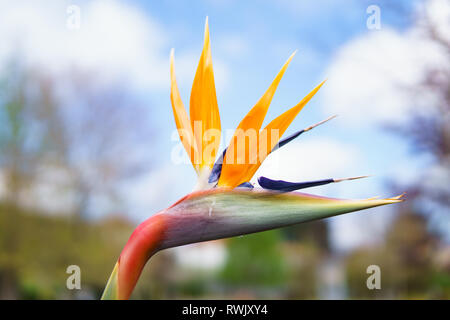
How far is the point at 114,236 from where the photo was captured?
6438 mm

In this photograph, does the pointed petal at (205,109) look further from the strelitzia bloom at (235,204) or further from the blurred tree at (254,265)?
the blurred tree at (254,265)

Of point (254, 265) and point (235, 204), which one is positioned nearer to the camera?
point (235, 204)

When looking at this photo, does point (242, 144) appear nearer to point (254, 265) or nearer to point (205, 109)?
point (205, 109)

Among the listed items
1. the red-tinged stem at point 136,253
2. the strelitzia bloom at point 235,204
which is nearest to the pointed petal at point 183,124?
the strelitzia bloom at point 235,204

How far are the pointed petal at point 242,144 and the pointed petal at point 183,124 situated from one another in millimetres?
71

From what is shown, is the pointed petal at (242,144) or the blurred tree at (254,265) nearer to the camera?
the pointed petal at (242,144)

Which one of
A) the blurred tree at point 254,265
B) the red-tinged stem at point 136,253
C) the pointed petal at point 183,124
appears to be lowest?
the blurred tree at point 254,265

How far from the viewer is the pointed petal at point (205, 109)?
66 centimetres

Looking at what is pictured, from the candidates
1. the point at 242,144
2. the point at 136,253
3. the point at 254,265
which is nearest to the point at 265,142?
the point at 242,144

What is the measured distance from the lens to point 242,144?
629mm

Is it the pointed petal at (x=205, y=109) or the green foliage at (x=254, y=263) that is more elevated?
the pointed petal at (x=205, y=109)

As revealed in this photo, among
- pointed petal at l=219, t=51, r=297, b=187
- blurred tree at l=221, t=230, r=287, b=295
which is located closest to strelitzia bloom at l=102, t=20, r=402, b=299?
pointed petal at l=219, t=51, r=297, b=187

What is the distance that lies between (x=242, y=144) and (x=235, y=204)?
0.29ft
